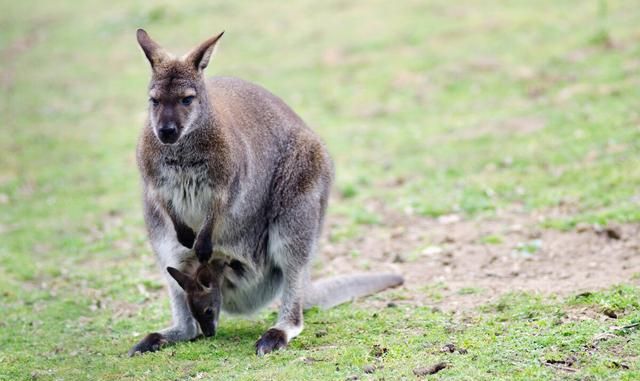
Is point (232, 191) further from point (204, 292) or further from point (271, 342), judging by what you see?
point (271, 342)

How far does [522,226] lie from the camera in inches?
296

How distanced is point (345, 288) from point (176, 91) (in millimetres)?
1911

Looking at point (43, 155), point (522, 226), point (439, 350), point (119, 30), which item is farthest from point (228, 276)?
point (119, 30)

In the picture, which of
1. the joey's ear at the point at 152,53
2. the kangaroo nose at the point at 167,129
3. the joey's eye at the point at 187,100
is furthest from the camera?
the joey's ear at the point at 152,53

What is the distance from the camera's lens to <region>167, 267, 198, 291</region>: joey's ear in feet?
17.8

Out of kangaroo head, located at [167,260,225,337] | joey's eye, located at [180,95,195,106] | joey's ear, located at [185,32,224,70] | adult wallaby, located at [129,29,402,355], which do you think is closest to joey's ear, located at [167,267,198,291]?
kangaroo head, located at [167,260,225,337]

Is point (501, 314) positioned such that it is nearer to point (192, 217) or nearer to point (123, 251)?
point (192, 217)

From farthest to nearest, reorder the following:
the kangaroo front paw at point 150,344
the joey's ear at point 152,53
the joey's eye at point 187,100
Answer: the kangaroo front paw at point 150,344 < the joey's ear at point 152,53 < the joey's eye at point 187,100

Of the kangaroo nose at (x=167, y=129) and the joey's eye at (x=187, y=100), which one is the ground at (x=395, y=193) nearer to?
the kangaroo nose at (x=167, y=129)

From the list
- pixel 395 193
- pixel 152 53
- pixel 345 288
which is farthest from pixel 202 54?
pixel 395 193

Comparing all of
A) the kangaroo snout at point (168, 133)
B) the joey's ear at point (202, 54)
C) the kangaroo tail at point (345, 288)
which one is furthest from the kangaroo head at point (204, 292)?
the joey's ear at point (202, 54)

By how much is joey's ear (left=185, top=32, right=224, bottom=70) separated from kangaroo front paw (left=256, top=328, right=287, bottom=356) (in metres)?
1.57

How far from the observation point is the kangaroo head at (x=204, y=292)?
546 centimetres

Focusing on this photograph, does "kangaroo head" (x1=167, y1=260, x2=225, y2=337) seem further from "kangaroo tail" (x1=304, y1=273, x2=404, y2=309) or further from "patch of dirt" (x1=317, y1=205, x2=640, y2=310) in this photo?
"patch of dirt" (x1=317, y1=205, x2=640, y2=310)
